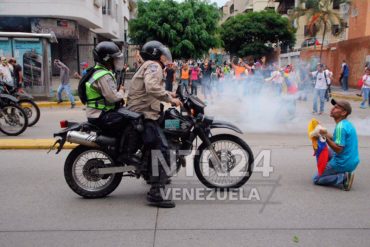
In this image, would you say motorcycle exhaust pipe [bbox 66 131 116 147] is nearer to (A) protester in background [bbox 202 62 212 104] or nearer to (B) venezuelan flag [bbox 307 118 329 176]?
(B) venezuelan flag [bbox 307 118 329 176]

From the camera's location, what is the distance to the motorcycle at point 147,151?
4.68m

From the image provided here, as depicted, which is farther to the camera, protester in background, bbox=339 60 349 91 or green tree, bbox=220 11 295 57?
green tree, bbox=220 11 295 57

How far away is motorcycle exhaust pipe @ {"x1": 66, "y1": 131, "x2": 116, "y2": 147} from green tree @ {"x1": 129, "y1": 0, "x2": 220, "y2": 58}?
24638mm

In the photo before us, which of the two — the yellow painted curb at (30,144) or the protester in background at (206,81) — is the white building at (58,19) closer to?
the protester in background at (206,81)

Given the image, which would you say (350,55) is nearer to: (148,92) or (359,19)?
(359,19)

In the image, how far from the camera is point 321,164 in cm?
531

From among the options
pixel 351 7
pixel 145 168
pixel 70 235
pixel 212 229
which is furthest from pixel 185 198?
pixel 351 7

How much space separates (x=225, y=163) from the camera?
5.09 m

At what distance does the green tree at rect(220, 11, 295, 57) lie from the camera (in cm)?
4900

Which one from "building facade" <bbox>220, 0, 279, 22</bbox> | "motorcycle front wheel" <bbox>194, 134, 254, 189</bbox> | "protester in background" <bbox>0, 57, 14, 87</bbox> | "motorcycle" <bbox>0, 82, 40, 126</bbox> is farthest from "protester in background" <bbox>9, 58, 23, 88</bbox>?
"building facade" <bbox>220, 0, 279, 22</bbox>

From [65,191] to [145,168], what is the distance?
1.24 metres

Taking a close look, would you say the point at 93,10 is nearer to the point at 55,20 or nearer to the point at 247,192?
the point at 55,20

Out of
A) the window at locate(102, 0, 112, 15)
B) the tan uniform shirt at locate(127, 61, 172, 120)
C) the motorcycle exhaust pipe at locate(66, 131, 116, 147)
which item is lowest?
the motorcycle exhaust pipe at locate(66, 131, 116, 147)

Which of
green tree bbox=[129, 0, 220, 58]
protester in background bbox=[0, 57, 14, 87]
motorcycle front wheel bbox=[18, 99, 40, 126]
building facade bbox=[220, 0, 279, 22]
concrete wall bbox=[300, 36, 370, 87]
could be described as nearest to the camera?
motorcycle front wheel bbox=[18, 99, 40, 126]
